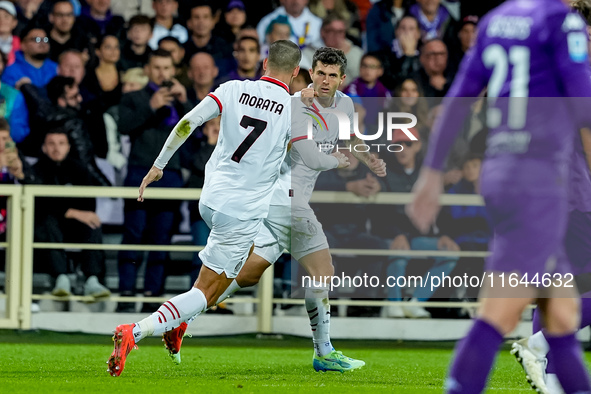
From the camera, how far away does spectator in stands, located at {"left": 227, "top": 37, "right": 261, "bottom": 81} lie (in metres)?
10.4

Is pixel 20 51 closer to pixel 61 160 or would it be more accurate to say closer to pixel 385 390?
pixel 61 160

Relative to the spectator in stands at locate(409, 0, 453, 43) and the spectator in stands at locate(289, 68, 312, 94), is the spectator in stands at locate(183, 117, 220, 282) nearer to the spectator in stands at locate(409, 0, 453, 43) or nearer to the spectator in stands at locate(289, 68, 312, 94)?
the spectator in stands at locate(289, 68, 312, 94)

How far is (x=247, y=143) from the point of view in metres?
6.65

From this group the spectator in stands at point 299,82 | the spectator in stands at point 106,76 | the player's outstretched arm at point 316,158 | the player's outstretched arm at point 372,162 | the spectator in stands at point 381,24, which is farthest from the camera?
the spectator in stands at point 381,24

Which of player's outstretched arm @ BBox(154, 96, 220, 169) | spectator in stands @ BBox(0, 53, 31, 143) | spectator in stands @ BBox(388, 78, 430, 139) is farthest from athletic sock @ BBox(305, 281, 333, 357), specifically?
spectator in stands @ BBox(0, 53, 31, 143)

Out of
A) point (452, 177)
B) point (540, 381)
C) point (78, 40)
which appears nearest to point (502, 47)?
point (540, 381)

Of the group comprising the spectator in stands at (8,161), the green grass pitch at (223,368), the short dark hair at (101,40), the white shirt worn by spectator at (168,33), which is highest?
the white shirt worn by spectator at (168,33)

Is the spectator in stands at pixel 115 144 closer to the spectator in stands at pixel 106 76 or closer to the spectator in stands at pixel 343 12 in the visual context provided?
the spectator in stands at pixel 106 76

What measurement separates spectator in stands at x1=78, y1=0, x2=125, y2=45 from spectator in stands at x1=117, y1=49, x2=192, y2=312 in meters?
1.10

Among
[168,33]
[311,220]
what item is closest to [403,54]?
[168,33]

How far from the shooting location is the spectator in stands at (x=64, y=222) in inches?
381

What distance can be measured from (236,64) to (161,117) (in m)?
1.17

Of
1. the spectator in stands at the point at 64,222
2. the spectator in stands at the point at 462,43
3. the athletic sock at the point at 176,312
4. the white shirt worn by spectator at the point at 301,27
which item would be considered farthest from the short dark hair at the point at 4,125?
the spectator in stands at the point at 462,43

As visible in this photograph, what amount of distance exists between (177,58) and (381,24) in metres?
2.39
